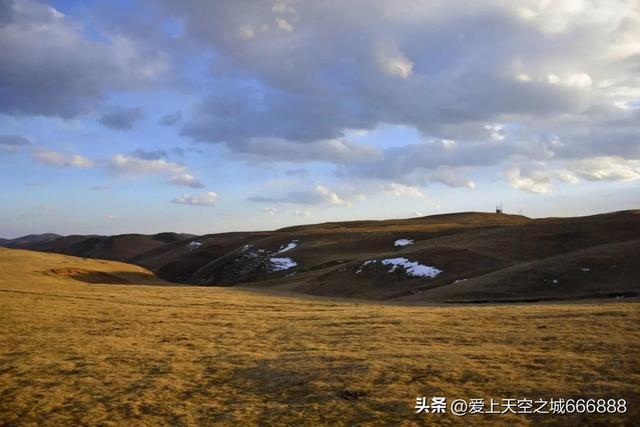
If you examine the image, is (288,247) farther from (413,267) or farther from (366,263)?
(413,267)

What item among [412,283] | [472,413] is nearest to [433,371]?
[472,413]

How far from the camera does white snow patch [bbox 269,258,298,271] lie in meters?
77.7

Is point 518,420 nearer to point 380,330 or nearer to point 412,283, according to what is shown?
point 380,330

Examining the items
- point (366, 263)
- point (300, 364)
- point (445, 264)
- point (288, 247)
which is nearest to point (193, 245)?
point (288, 247)

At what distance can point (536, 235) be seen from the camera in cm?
6712

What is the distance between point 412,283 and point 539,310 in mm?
27283

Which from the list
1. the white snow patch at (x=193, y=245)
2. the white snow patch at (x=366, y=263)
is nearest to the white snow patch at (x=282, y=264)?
the white snow patch at (x=366, y=263)

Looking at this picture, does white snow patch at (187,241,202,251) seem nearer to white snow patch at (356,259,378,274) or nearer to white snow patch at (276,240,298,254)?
white snow patch at (276,240,298,254)

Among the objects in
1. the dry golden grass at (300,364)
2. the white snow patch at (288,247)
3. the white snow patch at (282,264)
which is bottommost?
the dry golden grass at (300,364)

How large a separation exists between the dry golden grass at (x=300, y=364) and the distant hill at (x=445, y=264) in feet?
60.1

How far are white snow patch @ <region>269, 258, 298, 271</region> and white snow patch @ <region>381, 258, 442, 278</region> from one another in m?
21.7

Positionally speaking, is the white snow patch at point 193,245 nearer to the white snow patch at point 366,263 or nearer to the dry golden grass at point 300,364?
the white snow patch at point 366,263

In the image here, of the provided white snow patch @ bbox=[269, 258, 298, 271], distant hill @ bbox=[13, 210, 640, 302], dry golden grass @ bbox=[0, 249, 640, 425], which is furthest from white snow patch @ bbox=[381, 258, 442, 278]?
dry golden grass @ bbox=[0, 249, 640, 425]

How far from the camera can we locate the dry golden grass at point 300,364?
439 inches
